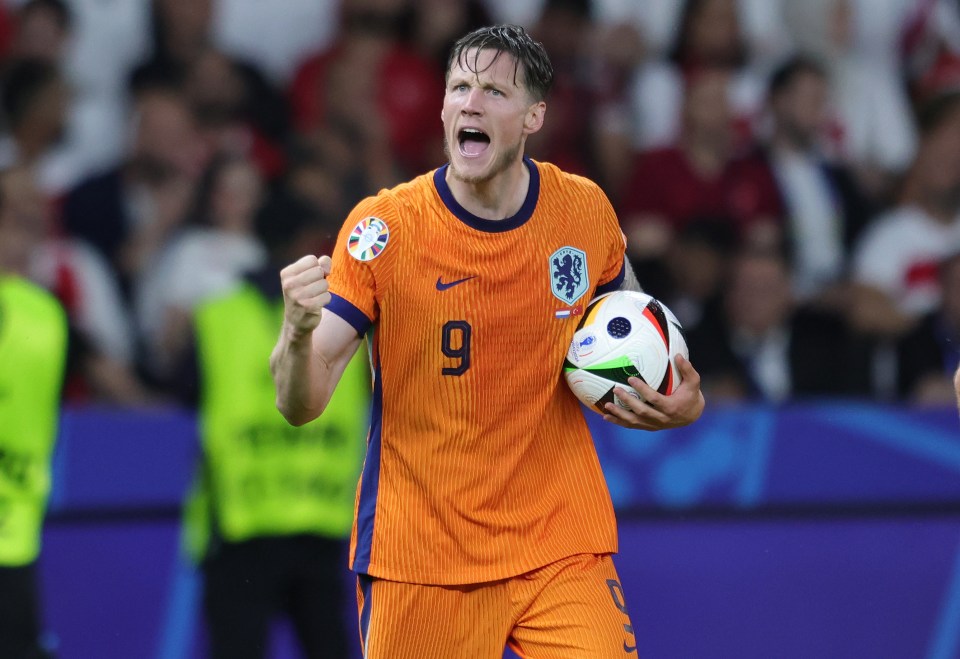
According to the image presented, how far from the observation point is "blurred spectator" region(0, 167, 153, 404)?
7.22 m

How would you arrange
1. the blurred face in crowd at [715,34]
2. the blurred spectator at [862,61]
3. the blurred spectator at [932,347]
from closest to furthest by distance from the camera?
the blurred spectator at [932,347] < the blurred face in crowd at [715,34] < the blurred spectator at [862,61]

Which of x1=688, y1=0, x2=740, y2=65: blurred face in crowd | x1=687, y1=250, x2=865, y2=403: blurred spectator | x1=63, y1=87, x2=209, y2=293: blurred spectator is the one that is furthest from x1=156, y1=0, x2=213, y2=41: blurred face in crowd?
x1=687, y1=250, x2=865, y2=403: blurred spectator

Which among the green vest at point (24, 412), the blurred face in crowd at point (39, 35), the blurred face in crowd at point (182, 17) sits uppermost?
the blurred face in crowd at point (182, 17)

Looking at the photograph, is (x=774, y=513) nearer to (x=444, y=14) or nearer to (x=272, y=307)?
(x=272, y=307)

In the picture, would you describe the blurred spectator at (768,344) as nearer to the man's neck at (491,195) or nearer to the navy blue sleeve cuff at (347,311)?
the man's neck at (491,195)

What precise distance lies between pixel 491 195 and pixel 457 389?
0.56 meters

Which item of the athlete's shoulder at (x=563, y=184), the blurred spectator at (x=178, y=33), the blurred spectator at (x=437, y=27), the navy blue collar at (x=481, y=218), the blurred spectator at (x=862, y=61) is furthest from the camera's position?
the blurred spectator at (x=862, y=61)

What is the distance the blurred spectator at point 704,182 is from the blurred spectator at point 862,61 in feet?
3.20

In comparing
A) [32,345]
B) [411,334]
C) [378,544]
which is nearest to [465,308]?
[411,334]

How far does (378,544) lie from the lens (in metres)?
4.16

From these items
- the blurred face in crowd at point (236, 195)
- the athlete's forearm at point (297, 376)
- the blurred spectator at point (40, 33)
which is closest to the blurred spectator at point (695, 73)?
the blurred face in crowd at point (236, 195)

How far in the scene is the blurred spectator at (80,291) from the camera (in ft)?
23.7

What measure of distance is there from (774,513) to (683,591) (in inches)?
21.1

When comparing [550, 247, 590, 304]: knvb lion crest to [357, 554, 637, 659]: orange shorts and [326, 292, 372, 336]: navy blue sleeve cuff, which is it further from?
[357, 554, 637, 659]: orange shorts
